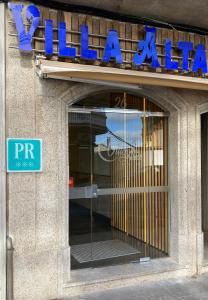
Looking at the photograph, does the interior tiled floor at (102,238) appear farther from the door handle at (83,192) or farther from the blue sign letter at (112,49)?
the blue sign letter at (112,49)

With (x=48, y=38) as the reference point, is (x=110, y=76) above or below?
below

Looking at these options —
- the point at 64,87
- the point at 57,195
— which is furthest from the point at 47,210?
the point at 64,87

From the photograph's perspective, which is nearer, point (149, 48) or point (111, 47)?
point (111, 47)

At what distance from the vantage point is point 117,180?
6.38m

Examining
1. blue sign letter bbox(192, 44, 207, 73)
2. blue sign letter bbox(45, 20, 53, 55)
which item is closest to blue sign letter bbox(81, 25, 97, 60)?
blue sign letter bbox(45, 20, 53, 55)

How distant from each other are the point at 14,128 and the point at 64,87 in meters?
0.98

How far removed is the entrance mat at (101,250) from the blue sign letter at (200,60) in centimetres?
343

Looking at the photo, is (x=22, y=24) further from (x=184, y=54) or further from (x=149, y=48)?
(x=184, y=54)

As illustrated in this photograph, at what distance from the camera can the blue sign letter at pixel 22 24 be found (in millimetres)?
4953

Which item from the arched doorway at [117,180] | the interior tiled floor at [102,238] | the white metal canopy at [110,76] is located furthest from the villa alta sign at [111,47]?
the interior tiled floor at [102,238]

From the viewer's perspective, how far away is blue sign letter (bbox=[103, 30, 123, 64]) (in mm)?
5453

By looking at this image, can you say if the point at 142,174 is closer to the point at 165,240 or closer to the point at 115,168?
the point at 115,168

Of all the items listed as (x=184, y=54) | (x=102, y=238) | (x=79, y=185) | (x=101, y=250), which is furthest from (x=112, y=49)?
(x=101, y=250)

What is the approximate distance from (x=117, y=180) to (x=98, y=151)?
67cm
